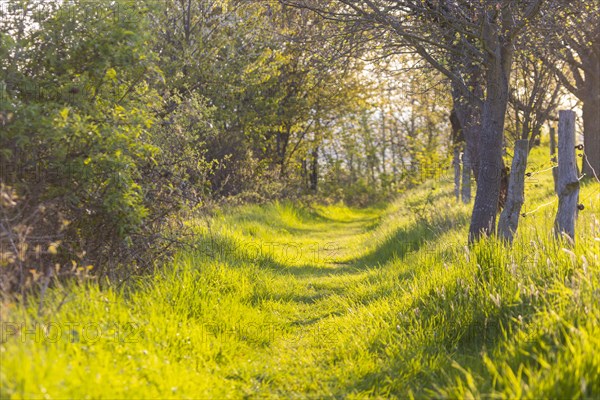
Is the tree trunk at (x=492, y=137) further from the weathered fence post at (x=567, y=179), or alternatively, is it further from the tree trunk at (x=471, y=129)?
the tree trunk at (x=471, y=129)

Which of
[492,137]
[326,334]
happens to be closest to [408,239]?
[492,137]

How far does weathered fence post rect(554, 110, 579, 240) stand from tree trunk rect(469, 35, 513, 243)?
155 centimetres

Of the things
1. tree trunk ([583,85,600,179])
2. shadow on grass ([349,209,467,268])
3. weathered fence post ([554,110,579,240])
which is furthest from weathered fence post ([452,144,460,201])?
weathered fence post ([554,110,579,240])

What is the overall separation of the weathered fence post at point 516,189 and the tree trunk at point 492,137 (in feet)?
2.48

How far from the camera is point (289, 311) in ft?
22.9

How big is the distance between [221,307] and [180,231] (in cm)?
178

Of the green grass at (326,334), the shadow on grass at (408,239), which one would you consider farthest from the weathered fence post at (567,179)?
the shadow on grass at (408,239)

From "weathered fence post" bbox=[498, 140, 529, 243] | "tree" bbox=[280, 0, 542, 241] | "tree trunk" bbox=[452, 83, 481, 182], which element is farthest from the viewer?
"tree trunk" bbox=[452, 83, 481, 182]

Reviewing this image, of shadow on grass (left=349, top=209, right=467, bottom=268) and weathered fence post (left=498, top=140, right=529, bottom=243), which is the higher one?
weathered fence post (left=498, top=140, right=529, bottom=243)

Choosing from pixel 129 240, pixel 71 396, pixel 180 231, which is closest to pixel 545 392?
pixel 71 396

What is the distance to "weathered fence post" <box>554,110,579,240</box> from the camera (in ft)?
20.7

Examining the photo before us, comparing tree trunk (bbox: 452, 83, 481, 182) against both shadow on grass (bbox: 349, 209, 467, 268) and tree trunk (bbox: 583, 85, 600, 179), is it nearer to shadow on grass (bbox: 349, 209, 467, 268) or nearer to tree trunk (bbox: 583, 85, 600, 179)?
shadow on grass (bbox: 349, 209, 467, 268)

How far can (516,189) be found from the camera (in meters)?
7.04

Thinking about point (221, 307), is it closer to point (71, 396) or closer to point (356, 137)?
point (71, 396)
